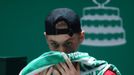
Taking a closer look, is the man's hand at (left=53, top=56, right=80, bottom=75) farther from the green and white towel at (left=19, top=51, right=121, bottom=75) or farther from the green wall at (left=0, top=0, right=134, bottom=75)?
the green wall at (left=0, top=0, right=134, bottom=75)

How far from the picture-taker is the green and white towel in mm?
1070

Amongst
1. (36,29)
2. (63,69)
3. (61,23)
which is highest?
(61,23)

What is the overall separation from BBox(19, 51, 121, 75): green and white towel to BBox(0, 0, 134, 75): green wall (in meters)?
1.29

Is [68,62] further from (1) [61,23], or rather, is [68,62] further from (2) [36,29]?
(2) [36,29]

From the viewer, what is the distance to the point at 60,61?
3.52ft

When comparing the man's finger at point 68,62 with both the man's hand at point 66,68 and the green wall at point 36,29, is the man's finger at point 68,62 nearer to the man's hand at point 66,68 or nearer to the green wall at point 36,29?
the man's hand at point 66,68

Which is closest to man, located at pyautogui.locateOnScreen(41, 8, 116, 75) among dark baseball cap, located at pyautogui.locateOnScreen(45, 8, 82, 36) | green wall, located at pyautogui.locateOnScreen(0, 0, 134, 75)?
dark baseball cap, located at pyautogui.locateOnScreen(45, 8, 82, 36)

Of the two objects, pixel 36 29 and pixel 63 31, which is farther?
pixel 36 29

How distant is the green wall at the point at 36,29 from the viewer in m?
2.41

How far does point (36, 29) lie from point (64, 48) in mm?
1377

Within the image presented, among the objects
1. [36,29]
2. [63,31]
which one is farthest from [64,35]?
[36,29]

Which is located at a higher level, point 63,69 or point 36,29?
point 63,69

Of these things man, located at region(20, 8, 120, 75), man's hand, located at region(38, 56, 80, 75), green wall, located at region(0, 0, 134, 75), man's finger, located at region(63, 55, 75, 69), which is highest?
man, located at region(20, 8, 120, 75)

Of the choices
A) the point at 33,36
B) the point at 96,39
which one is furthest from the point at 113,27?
the point at 33,36
